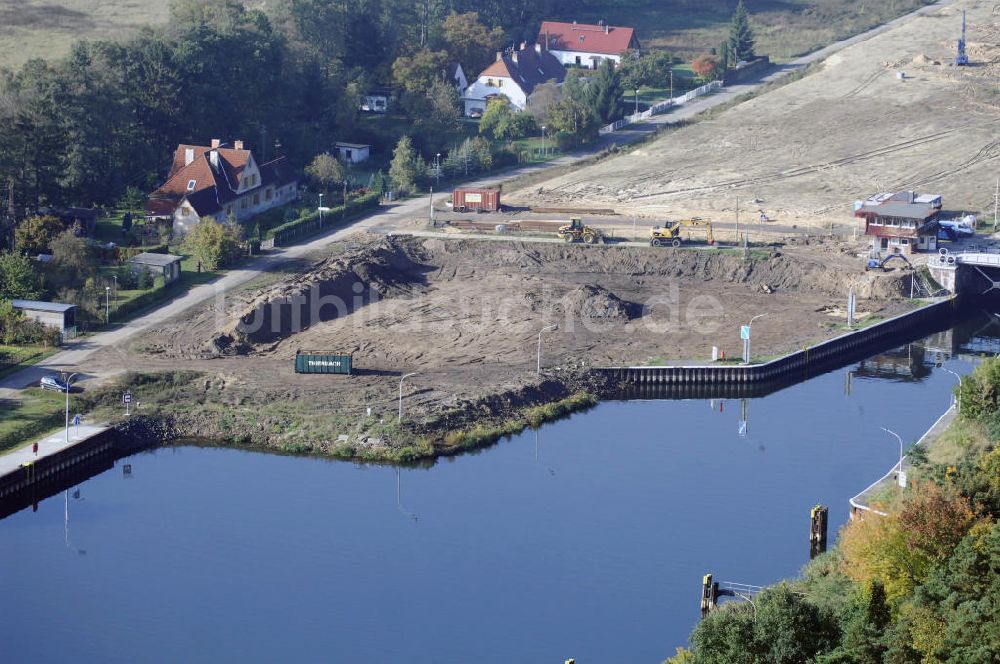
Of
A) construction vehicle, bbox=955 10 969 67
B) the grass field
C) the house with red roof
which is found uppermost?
the grass field

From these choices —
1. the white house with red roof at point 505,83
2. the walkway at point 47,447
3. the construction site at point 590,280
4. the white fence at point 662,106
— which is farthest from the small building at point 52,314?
the white house with red roof at point 505,83

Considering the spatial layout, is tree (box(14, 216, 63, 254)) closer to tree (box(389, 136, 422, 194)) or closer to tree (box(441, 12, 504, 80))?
tree (box(389, 136, 422, 194))

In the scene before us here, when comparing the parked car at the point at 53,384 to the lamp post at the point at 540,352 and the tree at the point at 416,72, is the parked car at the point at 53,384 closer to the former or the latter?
the lamp post at the point at 540,352

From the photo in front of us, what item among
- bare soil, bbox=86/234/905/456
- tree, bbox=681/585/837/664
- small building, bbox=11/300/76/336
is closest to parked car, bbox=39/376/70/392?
bare soil, bbox=86/234/905/456

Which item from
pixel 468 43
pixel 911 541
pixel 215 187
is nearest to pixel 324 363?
pixel 215 187

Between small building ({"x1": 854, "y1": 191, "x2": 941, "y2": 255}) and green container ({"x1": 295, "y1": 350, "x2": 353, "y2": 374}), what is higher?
small building ({"x1": 854, "y1": 191, "x2": 941, "y2": 255})

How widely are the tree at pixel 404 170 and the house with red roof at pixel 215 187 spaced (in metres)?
9.93

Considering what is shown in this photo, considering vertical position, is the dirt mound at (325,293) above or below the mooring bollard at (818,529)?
above

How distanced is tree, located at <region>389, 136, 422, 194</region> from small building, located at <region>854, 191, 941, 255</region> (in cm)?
3715

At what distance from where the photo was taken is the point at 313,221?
368 ft

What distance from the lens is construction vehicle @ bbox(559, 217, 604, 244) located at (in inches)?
4316

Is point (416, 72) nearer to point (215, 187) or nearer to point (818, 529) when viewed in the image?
point (215, 187)

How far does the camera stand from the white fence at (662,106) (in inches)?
5571

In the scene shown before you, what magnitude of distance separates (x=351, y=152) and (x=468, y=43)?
25956mm
